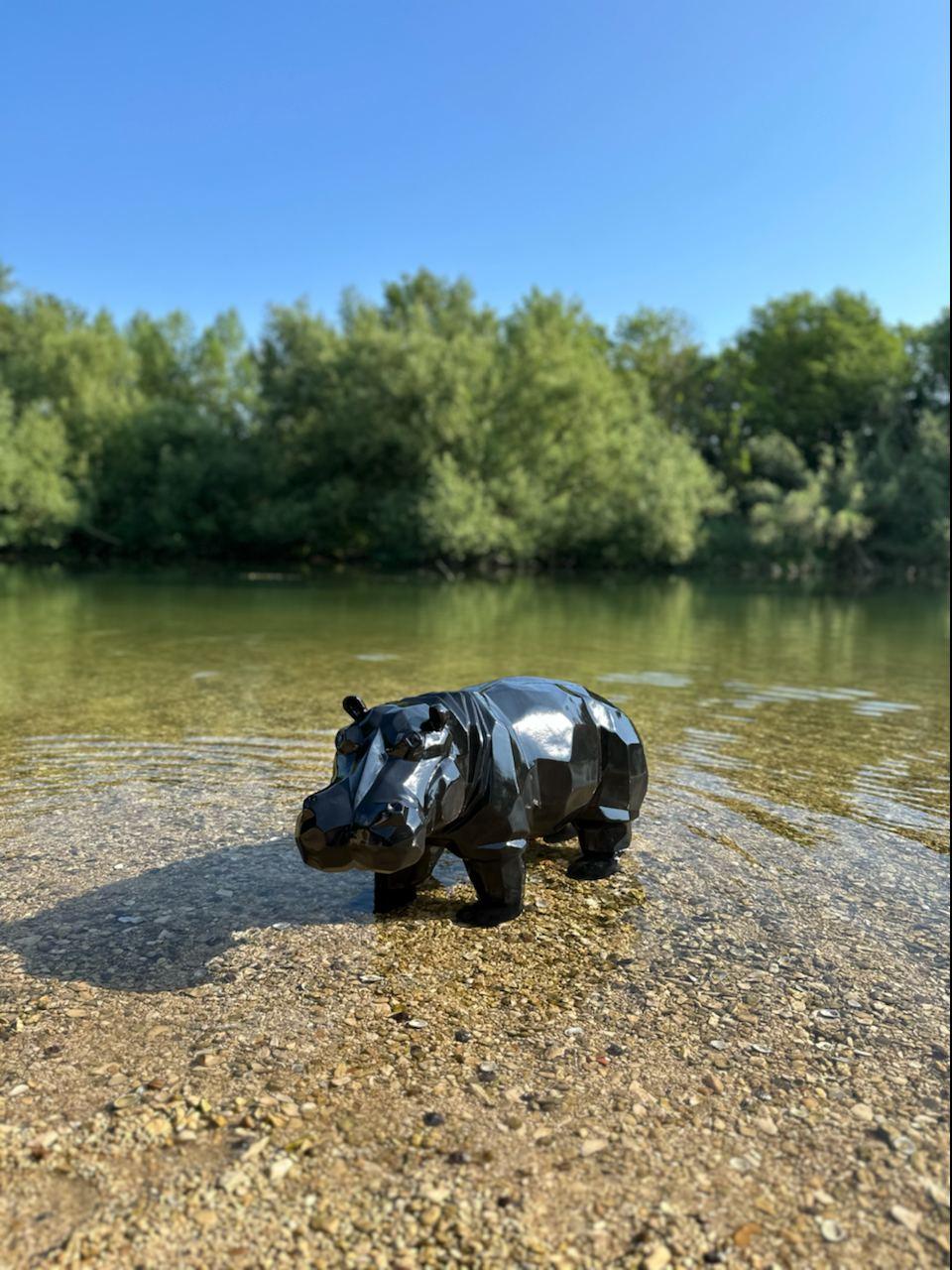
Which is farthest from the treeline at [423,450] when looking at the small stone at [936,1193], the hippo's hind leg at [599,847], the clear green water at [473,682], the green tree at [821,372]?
the small stone at [936,1193]

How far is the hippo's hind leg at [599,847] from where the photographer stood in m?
6.50

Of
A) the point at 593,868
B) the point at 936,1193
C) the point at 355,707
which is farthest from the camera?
the point at 593,868

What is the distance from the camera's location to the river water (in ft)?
11.2

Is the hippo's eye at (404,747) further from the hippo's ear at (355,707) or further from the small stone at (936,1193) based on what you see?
the small stone at (936,1193)

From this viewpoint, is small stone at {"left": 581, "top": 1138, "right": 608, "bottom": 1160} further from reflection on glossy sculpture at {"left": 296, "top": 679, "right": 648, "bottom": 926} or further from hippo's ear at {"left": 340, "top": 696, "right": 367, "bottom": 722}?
hippo's ear at {"left": 340, "top": 696, "right": 367, "bottom": 722}

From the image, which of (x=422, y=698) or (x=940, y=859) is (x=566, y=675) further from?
(x=422, y=698)

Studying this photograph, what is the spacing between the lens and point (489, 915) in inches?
222

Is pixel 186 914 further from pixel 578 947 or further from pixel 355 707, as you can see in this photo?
pixel 578 947

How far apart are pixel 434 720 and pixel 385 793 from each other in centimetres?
56

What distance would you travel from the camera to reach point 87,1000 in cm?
461

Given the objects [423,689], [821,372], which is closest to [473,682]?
[423,689]

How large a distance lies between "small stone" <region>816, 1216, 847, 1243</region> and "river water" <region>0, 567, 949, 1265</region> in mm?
14

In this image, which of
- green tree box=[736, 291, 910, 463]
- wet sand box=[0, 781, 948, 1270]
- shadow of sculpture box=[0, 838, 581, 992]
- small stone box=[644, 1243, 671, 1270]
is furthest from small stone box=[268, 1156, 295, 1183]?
green tree box=[736, 291, 910, 463]

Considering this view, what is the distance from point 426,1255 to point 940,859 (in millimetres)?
5646
